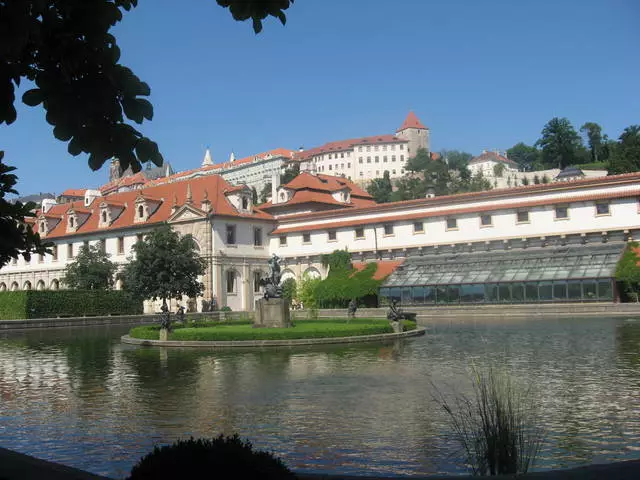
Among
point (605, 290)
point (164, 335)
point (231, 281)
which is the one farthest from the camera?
point (231, 281)

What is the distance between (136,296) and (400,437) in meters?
36.3

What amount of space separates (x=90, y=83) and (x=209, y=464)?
3.03 meters

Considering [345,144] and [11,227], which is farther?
[345,144]

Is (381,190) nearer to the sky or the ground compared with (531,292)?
nearer to the sky

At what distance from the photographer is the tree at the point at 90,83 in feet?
15.4

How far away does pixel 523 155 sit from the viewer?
192 metres

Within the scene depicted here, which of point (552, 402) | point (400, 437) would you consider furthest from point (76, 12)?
point (552, 402)

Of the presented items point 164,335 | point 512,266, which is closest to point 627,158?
point 512,266

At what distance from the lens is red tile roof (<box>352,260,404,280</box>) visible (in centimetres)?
5503

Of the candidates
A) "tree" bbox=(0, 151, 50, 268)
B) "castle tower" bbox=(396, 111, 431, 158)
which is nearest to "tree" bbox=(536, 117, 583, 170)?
"castle tower" bbox=(396, 111, 431, 158)

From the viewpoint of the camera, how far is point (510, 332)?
28516mm

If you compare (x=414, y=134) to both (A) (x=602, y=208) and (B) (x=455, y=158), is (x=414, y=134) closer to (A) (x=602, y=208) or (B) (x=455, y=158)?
(B) (x=455, y=158)

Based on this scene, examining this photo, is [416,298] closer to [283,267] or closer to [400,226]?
[400,226]

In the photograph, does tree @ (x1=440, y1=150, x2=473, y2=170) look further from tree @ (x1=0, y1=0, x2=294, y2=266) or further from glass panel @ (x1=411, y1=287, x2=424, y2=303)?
tree @ (x1=0, y1=0, x2=294, y2=266)
